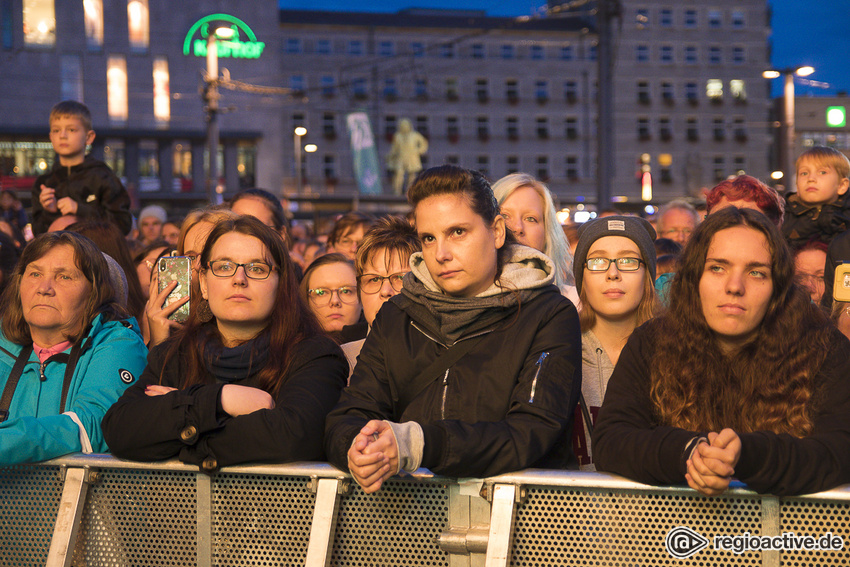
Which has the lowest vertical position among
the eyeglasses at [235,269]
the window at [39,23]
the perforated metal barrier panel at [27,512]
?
the perforated metal barrier panel at [27,512]

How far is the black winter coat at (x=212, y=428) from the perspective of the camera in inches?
117

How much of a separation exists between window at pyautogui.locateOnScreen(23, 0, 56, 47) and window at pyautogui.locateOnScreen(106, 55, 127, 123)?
3.41 metres

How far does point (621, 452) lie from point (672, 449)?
0.19 m

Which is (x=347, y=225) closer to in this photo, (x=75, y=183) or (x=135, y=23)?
(x=75, y=183)

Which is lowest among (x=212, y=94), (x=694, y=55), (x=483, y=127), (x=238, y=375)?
(x=238, y=375)

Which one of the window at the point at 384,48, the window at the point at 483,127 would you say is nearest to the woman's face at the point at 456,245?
the window at the point at 483,127

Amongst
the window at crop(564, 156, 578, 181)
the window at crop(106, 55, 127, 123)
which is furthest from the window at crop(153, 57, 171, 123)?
the window at crop(564, 156, 578, 181)

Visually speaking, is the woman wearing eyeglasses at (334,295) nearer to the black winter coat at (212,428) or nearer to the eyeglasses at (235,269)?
the eyeglasses at (235,269)

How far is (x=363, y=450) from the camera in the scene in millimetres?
2688

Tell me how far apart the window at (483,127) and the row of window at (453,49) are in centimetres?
454

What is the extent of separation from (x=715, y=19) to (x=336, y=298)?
227ft

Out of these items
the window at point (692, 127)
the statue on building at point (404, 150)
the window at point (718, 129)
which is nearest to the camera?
the statue on building at point (404, 150)

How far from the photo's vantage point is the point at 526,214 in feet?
16.9

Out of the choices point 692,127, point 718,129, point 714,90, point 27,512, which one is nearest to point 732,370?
point 27,512
